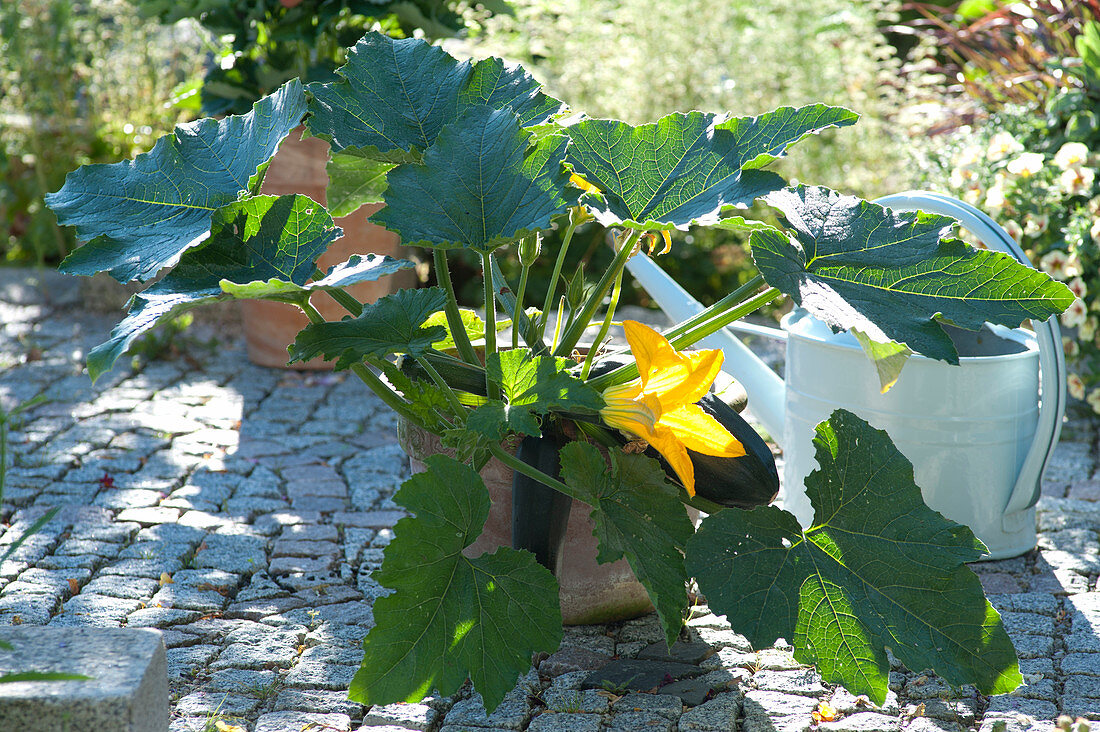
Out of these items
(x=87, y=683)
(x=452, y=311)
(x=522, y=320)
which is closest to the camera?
(x=87, y=683)

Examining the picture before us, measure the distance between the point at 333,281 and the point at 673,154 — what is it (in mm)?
547

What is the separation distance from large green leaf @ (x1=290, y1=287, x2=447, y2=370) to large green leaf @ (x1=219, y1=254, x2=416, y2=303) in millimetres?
66

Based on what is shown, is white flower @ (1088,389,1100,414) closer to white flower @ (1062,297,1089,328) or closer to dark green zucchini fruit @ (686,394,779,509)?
white flower @ (1062,297,1089,328)

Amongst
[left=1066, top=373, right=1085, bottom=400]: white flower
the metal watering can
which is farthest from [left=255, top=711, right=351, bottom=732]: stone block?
[left=1066, top=373, right=1085, bottom=400]: white flower

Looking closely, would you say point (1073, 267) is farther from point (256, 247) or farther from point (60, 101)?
point (60, 101)

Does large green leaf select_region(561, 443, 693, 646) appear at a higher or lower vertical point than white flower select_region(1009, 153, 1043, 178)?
lower

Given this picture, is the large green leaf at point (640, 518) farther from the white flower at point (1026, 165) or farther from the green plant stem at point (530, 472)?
the white flower at point (1026, 165)

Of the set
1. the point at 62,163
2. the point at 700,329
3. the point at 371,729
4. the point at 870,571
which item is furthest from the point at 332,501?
the point at 62,163

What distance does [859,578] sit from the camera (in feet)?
5.24

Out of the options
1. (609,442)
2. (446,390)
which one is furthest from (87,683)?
(609,442)

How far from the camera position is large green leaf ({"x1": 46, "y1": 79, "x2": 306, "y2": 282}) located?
5.28ft

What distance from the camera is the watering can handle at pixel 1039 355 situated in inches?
81.7

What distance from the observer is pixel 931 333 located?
1.44 metres

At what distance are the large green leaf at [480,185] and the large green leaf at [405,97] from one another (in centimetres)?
9
